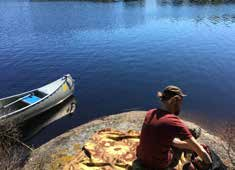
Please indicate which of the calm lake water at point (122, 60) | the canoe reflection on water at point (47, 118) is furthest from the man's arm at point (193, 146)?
the canoe reflection on water at point (47, 118)

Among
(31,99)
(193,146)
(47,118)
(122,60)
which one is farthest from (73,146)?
(122,60)

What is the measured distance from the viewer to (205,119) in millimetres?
15211

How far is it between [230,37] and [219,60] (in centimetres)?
847

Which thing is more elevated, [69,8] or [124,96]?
[69,8]

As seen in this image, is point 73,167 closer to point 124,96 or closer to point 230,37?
point 124,96

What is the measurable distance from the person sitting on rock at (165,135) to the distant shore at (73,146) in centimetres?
399

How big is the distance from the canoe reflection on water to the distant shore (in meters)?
3.59

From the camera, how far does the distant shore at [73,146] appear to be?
9394 millimetres

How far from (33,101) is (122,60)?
35.6ft

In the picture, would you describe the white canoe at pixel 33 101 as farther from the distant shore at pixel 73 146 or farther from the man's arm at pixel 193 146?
the man's arm at pixel 193 146

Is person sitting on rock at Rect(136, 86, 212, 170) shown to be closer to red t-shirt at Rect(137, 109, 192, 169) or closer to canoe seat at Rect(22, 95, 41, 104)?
red t-shirt at Rect(137, 109, 192, 169)

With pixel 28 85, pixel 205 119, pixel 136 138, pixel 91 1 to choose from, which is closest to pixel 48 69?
pixel 28 85

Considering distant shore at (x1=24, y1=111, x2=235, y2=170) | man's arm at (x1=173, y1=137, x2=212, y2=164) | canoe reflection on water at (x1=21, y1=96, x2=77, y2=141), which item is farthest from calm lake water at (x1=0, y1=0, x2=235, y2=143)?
man's arm at (x1=173, y1=137, x2=212, y2=164)

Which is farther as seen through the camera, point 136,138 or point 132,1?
point 132,1
